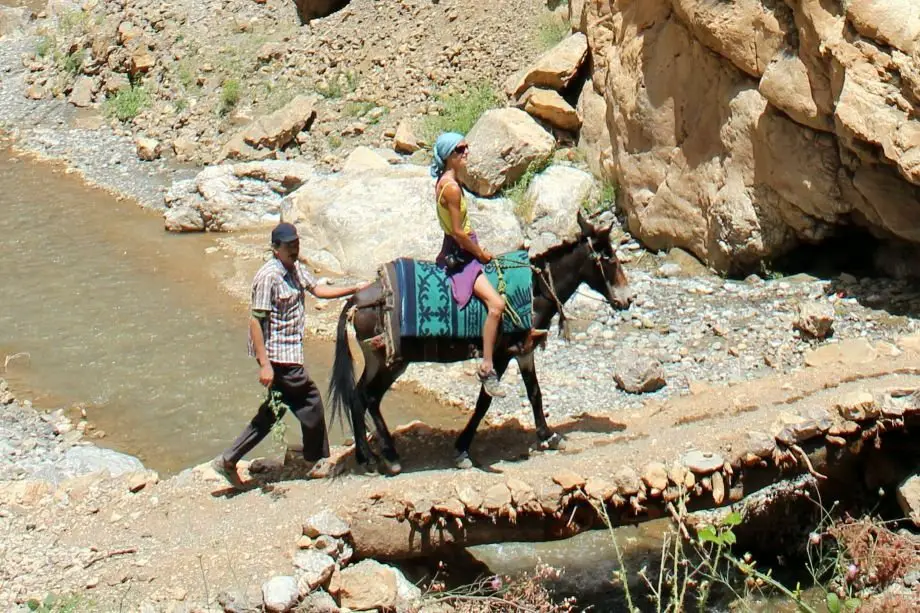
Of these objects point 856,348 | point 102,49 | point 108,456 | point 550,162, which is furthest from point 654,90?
point 102,49

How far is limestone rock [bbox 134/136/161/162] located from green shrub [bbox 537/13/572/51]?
641 centimetres

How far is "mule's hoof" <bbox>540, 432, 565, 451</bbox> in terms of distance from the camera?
7.68m

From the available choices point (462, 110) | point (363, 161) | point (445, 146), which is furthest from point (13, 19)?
point (445, 146)

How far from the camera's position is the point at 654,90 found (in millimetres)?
12031

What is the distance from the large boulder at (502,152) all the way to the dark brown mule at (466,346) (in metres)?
5.48

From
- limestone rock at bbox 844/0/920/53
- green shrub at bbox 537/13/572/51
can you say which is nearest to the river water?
limestone rock at bbox 844/0/920/53

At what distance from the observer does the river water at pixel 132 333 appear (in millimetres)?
9680

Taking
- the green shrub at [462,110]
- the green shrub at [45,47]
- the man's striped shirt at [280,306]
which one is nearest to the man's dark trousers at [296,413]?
the man's striped shirt at [280,306]

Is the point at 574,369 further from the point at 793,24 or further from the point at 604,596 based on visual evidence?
the point at 793,24

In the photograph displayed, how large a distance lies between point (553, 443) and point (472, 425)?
66 cm

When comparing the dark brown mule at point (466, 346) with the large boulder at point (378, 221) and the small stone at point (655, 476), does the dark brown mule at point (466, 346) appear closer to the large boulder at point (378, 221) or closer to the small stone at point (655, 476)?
the small stone at point (655, 476)

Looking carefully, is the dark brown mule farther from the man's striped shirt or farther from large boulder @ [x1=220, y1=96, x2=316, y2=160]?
large boulder @ [x1=220, y1=96, x2=316, y2=160]

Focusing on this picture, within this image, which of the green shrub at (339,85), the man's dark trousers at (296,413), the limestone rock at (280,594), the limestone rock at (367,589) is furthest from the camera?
the green shrub at (339,85)

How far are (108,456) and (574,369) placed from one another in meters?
4.11
